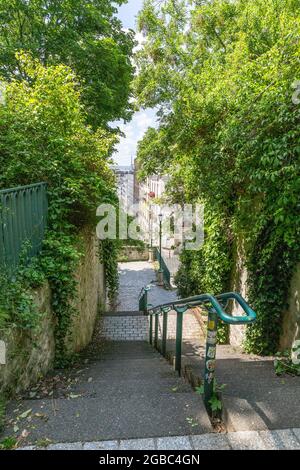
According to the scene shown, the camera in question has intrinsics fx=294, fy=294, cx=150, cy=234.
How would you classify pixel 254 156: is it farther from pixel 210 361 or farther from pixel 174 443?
pixel 174 443

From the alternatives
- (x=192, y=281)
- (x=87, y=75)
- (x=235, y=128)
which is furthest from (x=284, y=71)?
(x=87, y=75)

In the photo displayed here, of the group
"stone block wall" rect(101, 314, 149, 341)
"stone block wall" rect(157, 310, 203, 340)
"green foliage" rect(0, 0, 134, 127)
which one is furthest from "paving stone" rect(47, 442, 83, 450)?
"green foliage" rect(0, 0, 134, 127)

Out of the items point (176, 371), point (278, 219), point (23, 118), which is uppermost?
point (23, 118)

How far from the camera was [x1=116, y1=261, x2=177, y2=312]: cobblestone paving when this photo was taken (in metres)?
11.6

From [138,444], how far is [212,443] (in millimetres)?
457

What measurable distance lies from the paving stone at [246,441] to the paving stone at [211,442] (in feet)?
0.12

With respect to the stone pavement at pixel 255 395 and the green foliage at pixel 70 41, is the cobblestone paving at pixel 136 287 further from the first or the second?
the stone pavement at pixel 255 395

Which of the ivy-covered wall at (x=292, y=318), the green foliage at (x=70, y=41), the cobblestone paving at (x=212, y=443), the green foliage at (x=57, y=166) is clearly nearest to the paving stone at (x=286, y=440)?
the cobblestone paving at (x=212, y=443)

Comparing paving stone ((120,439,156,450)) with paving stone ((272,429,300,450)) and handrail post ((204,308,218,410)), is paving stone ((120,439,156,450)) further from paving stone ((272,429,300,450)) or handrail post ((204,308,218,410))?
paving stone ((272,429,300,450))

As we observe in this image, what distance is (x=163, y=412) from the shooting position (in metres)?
2.16

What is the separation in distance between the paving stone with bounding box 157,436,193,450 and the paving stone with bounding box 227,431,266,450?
0.27m

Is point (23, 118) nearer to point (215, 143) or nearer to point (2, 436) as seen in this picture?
point (215, 143)

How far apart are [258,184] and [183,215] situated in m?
Answer: 5.47

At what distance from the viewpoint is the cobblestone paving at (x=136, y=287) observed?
→ 11.6 m
